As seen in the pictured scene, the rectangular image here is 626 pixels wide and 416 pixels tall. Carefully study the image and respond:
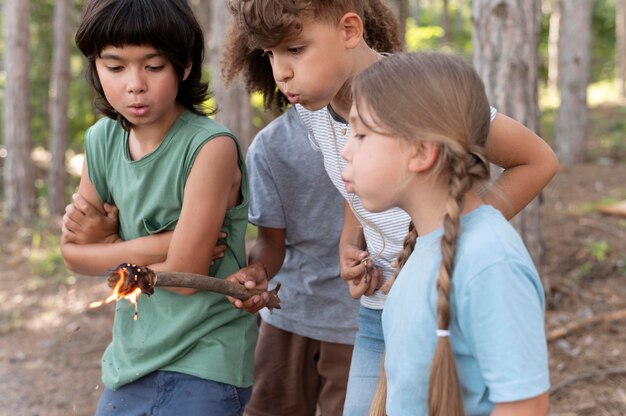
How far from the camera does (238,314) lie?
8.83 ft

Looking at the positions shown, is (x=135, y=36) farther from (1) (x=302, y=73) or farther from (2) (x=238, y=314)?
(2) (x=238, y=314)

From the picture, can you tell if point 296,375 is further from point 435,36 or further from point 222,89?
point 435,36

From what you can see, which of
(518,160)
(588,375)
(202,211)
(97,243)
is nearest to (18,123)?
(588,375)

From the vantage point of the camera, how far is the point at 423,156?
1.85 meters

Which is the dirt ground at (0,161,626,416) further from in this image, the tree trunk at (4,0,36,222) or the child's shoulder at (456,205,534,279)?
the tree trunk at (4,0,36,222)

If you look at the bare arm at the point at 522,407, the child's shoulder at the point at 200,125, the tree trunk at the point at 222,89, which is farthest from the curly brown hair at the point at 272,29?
the tree trunk at the point at 222,89

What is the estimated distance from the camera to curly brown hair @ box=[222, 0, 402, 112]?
231 centimetres

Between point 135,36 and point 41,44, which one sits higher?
point 135,36

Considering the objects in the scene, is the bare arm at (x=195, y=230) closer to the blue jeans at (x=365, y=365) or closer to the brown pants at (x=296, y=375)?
the blue jeans at (x=365, y=365)

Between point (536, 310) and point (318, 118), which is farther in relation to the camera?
point (318, 118)

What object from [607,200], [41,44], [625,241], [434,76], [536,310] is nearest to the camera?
[536,310]

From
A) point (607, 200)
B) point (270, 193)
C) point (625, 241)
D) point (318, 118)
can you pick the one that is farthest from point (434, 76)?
point (607, 200)

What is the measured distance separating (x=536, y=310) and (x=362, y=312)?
3.42 feet

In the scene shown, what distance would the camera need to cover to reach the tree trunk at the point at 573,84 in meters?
12.9
